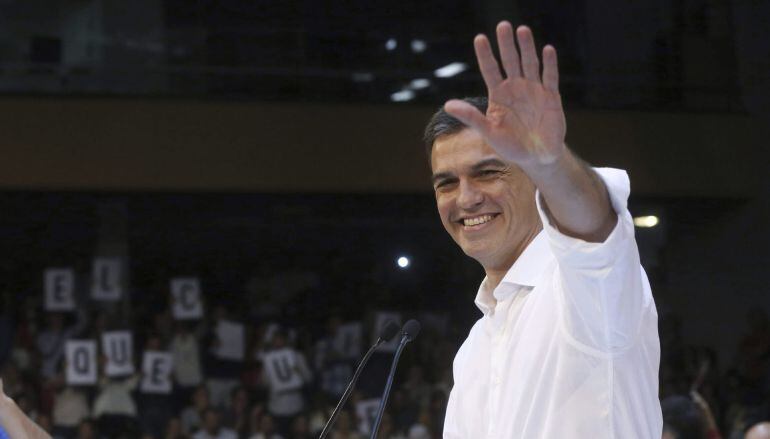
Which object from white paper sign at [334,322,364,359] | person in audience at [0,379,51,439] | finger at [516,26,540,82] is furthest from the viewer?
white paper sign at [334,322,364,359]

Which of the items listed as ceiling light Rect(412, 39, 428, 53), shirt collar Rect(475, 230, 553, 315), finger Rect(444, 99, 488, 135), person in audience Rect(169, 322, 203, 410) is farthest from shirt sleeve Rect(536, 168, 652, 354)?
ceiling light Rect(412, 39, 428, 53)

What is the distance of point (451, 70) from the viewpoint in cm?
884

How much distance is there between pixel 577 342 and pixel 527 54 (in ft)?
1.11

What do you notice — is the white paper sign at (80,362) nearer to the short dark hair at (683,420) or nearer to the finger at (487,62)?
the short dark hair at (683,420)

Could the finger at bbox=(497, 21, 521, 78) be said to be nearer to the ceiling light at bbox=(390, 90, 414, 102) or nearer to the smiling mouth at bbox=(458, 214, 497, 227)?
the smiling mouth at bbox=(458, 214, 497, 227)

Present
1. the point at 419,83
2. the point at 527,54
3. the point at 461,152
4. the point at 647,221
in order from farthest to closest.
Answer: the point at 647,221 → the point at 419,83 → the point at 461,152 → the point at 527,54

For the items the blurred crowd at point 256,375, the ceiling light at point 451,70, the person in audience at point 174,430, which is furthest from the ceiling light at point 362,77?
the person in audience at point 174,430

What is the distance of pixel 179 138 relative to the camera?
8344 millimetres

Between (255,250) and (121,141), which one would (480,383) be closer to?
(121,141)

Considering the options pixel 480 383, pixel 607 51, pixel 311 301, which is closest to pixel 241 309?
pixel 311 301

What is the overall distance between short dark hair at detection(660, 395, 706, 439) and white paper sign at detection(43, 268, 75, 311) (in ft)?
17.8

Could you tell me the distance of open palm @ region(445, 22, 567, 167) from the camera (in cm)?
129

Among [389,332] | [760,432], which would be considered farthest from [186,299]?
[389,332]

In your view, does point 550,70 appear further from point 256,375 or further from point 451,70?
point 451,70
